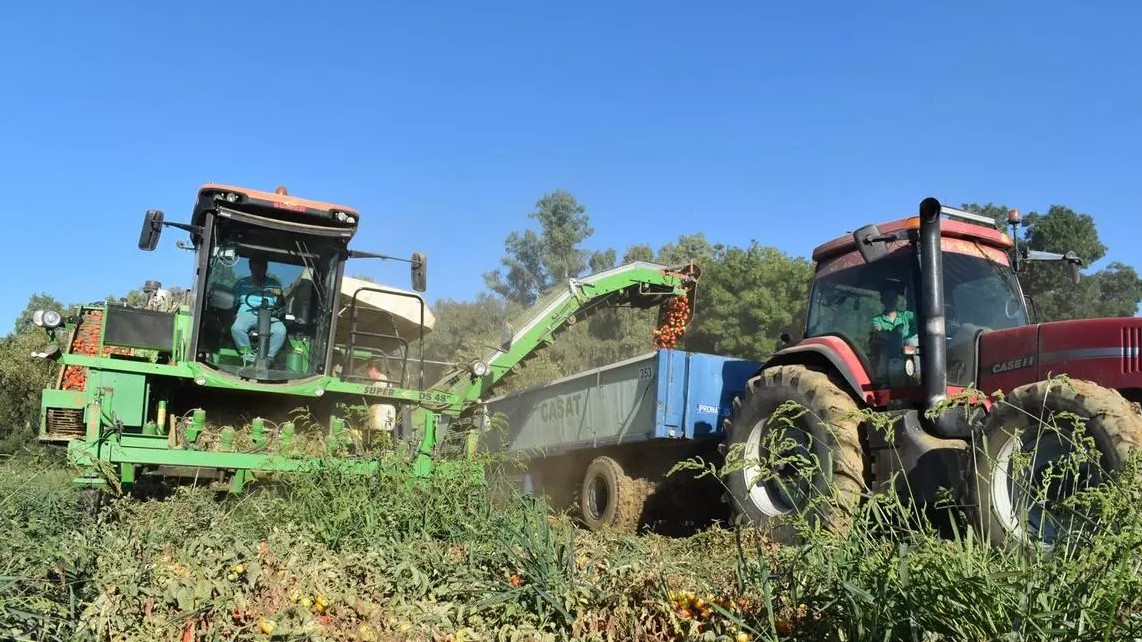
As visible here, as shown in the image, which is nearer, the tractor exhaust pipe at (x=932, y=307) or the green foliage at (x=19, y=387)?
the tractor exhaust pipe at (x=932, y=307)

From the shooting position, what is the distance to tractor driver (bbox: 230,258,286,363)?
847cm

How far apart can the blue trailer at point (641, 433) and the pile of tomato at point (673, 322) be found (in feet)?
4.17

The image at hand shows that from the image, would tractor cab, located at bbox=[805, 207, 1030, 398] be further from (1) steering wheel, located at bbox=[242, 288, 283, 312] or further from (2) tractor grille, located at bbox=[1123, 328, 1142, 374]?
(1) steering wheel, located at bbox=[242, 288, 283, 312]

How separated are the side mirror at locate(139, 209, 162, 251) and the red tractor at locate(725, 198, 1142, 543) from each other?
16.9 ft

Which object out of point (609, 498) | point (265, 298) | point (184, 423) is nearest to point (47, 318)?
point (184, 423)

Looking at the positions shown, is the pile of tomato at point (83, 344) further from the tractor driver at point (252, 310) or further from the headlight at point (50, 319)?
the tractor driver at point (252, 310)

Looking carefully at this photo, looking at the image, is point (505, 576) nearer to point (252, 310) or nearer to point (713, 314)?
point (252, 310)

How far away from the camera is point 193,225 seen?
8.41 m

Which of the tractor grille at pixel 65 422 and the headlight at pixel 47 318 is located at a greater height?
the headlight at pixel 47 318

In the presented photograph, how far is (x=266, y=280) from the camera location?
28.3 ft

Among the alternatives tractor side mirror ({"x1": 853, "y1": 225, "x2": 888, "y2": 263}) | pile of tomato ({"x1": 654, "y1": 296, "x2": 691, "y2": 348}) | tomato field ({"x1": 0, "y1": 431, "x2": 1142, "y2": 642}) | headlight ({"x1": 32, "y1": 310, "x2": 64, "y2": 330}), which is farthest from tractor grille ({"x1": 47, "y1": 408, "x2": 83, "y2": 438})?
tractor side mirror ({"x1": 853, "y1": 225, "x2": 888, "y2": 263})

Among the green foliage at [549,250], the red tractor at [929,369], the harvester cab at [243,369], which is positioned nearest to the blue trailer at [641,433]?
the red tractor at [929,369]

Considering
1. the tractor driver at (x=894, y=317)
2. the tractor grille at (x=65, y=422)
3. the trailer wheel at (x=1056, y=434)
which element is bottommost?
the tractor grille at (x=65, y=422)

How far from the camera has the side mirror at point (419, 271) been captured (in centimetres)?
876
